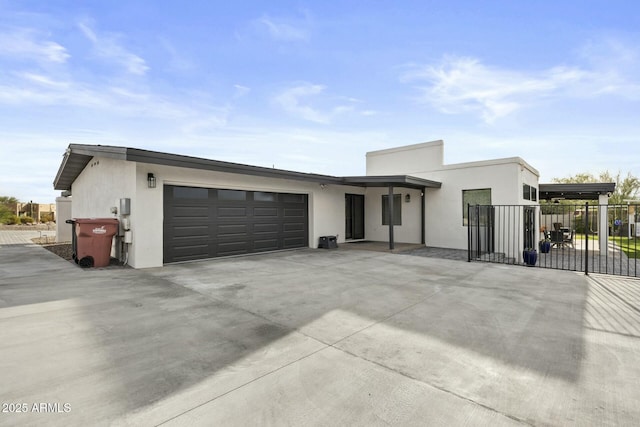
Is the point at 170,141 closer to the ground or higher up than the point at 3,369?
higher up

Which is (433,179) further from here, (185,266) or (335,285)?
(185,266)

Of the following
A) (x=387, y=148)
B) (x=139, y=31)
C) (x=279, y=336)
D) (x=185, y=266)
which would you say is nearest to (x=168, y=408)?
(x=279, y=336)

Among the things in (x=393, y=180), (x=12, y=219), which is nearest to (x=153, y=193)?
(x=393, y=180)

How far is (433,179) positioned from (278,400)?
11.2m

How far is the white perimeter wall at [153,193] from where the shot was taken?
739 centimetres

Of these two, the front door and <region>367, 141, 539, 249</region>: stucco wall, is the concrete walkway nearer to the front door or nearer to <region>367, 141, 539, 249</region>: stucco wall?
<region>367, 141, 539, 249</region>: stucco wall

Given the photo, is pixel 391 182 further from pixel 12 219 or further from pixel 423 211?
pixel 12 219

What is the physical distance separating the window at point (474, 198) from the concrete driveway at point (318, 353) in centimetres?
517

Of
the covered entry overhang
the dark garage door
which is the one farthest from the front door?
the dark garage door

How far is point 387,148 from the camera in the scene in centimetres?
1349

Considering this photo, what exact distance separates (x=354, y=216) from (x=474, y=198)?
4.94m

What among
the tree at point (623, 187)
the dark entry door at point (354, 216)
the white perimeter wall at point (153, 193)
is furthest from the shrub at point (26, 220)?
the tree at point (623, 187)

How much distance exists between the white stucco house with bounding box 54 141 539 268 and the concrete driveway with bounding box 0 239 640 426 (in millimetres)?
2522

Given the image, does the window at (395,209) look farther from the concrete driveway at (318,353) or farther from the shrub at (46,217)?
the shrub at (46,217)
